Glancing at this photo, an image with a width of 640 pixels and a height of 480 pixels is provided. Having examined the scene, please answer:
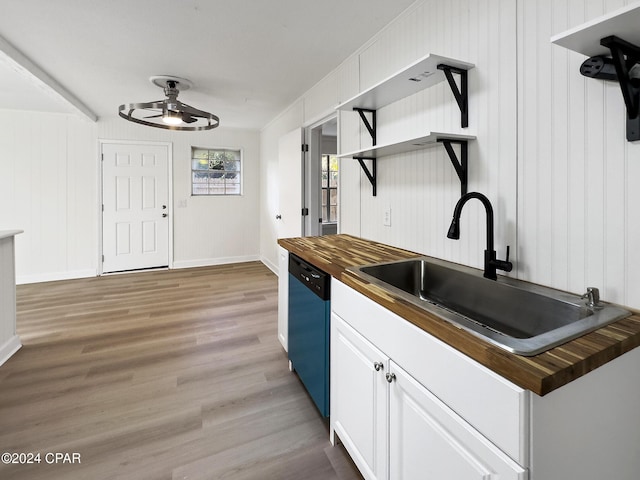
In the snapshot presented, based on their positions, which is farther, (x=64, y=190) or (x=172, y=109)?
(x=64, y=190)

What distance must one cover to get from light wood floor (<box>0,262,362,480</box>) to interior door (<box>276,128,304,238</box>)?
1.00 metres

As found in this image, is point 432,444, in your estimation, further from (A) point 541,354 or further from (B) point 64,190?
(B) point 64,190

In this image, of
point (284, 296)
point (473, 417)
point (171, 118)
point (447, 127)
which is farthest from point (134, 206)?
point (473, 417)

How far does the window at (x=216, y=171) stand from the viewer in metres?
5.51

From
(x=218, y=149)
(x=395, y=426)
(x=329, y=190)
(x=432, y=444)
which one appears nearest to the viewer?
(x=432, y=444)

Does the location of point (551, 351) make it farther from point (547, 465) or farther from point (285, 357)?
point (285, 357)

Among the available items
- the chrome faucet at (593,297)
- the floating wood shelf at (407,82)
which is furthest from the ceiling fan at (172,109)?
the chrome faucet at (593,297)

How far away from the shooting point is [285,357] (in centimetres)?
247

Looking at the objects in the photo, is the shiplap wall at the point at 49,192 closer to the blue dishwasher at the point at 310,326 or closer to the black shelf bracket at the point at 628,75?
the blue dishwasher at the point at 310,326

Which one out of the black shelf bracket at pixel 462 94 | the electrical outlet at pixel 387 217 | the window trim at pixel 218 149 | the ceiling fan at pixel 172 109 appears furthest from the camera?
the window trim at pixel 218 149

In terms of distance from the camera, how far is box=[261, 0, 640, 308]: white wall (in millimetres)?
1053

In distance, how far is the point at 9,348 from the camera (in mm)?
2488

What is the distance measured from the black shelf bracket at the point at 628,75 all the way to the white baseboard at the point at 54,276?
5.85 m

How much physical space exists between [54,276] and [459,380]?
5.64 m
